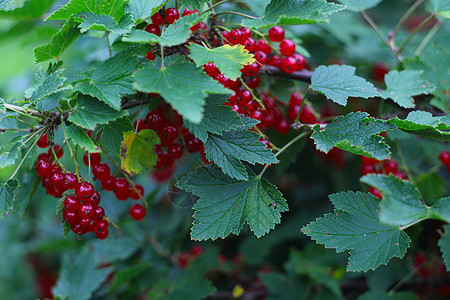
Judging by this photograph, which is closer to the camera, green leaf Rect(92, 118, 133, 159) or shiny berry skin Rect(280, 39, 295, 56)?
green leaf Rect(92, 118, 133, 159)

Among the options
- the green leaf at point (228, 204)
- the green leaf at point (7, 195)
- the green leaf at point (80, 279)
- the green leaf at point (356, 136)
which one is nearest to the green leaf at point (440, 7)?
the green leaf at point (356, 136)

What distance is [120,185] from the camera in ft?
3.27

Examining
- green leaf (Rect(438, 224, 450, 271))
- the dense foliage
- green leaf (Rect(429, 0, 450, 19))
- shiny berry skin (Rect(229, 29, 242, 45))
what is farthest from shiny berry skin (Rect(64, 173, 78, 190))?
green leaf (Rect(429, 0, 450, 19))

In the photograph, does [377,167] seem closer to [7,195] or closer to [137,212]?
[137,212]

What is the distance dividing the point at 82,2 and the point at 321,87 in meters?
0.58

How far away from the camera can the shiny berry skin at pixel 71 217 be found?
2.90 ft

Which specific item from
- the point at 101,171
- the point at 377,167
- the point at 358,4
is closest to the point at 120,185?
the point at 101,171

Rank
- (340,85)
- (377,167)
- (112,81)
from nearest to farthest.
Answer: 1. (112,81)
2. (340,85)
3. (377,167)

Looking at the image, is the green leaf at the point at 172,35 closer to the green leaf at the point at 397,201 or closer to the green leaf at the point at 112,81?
the green leaf at the point at 112,81

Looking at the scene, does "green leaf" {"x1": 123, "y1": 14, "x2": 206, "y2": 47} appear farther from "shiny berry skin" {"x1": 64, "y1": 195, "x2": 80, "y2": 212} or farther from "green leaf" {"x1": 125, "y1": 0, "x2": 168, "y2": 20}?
"shiny berry skin" {"x1": 64, "y1": 195, "x2": 80, "y2": 212}

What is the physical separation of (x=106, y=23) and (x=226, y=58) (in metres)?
0.26

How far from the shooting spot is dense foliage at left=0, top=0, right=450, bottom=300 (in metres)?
0.82

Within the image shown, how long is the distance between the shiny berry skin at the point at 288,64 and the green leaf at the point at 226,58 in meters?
0.24

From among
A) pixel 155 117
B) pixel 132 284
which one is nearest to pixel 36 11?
pixel 155 117
